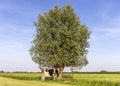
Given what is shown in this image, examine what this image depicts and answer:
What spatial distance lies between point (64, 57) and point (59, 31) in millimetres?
5029

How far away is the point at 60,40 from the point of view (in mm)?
58500

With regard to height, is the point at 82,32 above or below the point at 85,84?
above

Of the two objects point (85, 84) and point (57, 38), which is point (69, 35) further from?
point (85, 84)

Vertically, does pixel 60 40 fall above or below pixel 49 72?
above

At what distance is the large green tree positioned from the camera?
58.2 m

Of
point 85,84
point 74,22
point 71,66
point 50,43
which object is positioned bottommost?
point 85,84

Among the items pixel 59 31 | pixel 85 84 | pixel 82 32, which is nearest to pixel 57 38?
pixel 59 31

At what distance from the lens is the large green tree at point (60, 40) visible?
5816cm

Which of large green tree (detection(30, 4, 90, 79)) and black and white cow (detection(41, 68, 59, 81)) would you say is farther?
large green tree (detection(30, 4, 90, 79))

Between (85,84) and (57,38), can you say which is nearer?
(85,84)

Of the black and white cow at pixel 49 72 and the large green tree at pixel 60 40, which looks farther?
the large green tree at pixel 60 40

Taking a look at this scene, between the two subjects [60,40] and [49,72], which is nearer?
[49,72]

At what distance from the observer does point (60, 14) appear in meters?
59.6

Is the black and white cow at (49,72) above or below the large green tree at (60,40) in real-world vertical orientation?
below
